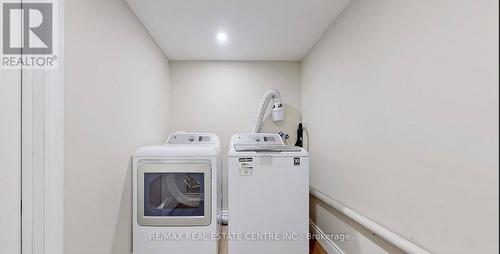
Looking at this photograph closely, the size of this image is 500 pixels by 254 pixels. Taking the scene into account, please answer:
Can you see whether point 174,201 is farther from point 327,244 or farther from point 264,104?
point 264,104

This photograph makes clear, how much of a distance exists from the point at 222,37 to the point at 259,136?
41.9 inches

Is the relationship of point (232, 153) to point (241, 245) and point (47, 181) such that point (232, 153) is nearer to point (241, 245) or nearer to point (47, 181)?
point (241, 245)

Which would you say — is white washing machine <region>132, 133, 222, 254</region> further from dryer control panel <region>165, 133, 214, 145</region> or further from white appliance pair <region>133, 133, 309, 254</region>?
dryer control panel <region>165, 133, 214, 145</region>

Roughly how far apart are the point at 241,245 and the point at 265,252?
0.67 ft

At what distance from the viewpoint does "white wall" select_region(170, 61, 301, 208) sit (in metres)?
2.96

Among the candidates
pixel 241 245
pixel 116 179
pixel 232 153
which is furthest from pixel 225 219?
pixel 116 179

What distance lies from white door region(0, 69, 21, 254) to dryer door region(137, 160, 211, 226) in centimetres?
81

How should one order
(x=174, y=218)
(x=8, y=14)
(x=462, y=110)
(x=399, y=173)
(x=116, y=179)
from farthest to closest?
(x=174, y=218) → (x=116, y=179) → (x=399, y=173) → (x=8, y=14) → (x=462, y=110)

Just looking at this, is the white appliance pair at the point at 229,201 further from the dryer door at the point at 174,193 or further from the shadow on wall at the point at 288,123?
the shadow on wall at the point at 288,123

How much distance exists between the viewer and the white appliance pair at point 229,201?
5.90ft

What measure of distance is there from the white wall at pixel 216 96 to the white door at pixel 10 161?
1975 millimetres

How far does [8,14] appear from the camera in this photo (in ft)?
3.15

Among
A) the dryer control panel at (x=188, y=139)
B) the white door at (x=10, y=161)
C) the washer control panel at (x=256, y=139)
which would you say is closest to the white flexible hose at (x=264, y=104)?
the washer control panel at (x=256, y=139)

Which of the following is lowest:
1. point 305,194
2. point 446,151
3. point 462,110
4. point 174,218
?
point 174,218
